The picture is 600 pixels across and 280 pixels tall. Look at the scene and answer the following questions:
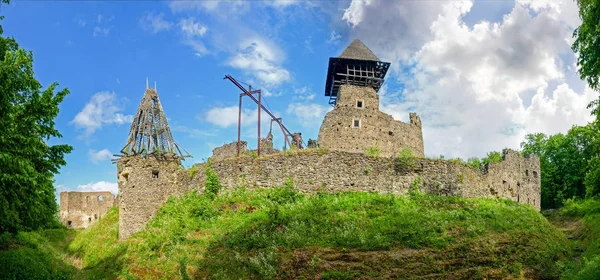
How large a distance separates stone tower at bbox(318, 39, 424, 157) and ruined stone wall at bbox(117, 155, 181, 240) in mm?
13906

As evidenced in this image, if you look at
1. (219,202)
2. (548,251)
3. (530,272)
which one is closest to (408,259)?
(530,272)

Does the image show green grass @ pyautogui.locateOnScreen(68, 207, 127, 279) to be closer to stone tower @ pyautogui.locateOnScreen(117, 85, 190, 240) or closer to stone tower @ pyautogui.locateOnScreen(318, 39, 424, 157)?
stone tower @ pyautogui.locateOnScreen(117, 85, 190, 240)

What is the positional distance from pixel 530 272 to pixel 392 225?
560 centimetres

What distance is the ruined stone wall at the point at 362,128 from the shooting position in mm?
38438

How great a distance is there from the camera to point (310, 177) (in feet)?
85.0

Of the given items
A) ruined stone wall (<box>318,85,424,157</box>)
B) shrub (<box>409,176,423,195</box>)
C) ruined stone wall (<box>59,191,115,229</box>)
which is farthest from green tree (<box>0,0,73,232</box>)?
ruined stone wall (<box>59,191,115,229</box>)

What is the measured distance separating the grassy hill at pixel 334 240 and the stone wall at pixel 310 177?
862 mm

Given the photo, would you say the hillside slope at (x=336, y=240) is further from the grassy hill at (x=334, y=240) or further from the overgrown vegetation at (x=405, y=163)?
the overgrown vegetation at (x=405, y=163)

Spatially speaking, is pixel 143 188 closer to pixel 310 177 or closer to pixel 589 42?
pixel 310 177

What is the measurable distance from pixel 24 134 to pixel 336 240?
492 inches

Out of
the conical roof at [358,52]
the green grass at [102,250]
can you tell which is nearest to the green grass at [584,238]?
the green grass at [102,250]

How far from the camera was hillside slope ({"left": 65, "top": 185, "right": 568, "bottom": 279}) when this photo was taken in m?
18.3

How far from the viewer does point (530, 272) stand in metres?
18.5

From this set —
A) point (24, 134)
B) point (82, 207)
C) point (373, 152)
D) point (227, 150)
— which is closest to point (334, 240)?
point (373, 152)
